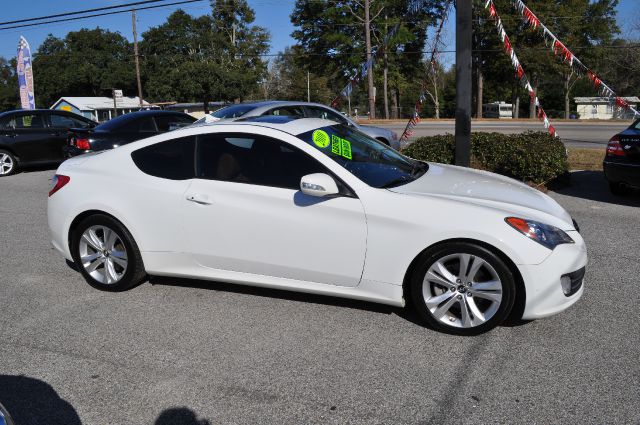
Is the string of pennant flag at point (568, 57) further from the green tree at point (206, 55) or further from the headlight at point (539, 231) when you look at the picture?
the green tree at point (206, 55)

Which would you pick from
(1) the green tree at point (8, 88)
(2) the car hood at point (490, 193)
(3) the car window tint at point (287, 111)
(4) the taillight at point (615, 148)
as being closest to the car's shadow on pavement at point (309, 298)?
(2) the car hood at point (490, 193)

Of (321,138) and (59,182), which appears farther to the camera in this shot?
(59,182)

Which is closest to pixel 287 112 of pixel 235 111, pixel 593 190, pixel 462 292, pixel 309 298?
pixel 235 111

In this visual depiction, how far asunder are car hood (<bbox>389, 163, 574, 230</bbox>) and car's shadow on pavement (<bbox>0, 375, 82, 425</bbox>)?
254 centimetres

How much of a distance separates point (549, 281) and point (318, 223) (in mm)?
1616

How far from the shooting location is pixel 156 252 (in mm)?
4641

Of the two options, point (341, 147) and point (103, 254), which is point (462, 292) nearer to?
point (341, 147)

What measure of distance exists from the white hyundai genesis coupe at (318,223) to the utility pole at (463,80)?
423 centimetres

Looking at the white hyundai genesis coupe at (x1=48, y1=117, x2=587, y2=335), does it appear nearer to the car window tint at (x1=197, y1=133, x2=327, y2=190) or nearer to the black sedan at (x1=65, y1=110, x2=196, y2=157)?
the car window tint at (x1=197, y1=133, x2=327, y2=190)

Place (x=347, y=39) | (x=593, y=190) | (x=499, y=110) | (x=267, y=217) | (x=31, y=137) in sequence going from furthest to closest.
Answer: (x=499, y=110), (x=347, y=39), (x=31, y=137), (x=593, y=190), (x=267, y=217)

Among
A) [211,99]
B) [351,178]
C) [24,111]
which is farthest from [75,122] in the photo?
[211,99]

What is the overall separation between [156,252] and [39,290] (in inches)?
52.3

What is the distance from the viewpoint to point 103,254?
4.91 m

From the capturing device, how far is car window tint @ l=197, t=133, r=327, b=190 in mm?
4219
